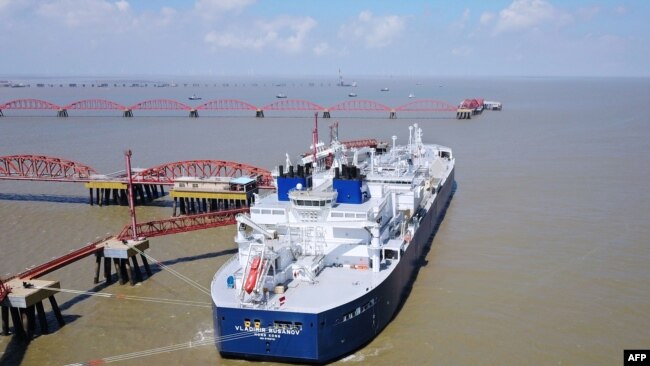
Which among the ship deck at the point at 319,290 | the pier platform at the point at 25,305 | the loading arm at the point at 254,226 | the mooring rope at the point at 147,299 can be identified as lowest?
the mooring rope at the point at 147,299

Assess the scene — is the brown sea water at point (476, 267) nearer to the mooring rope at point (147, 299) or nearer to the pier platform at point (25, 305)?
the mooring rope at point (147, 299)

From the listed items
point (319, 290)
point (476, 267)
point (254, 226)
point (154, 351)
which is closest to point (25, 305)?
point (154, 351)

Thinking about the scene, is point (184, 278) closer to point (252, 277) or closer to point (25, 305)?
point (25, 305)

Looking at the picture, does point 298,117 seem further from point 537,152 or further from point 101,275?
point 101,275

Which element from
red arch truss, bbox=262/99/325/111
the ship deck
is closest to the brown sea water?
the ship deck

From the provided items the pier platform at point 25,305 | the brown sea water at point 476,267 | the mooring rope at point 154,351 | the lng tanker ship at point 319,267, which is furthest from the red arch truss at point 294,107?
the mooring rope at point 154,351

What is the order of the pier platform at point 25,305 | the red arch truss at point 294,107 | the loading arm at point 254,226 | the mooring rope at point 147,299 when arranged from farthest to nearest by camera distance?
the red arch truss at point 294,107
the mooring rope at point 147,299
the loading arm at point 254,226
the pier platform at point 25,305

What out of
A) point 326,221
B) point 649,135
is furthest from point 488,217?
point 649,135

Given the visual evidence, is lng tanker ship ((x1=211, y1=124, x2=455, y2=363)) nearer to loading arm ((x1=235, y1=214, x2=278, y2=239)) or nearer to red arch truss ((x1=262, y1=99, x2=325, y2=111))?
loading arm ((x1=235, y1=214, x2=278, y2=239))
